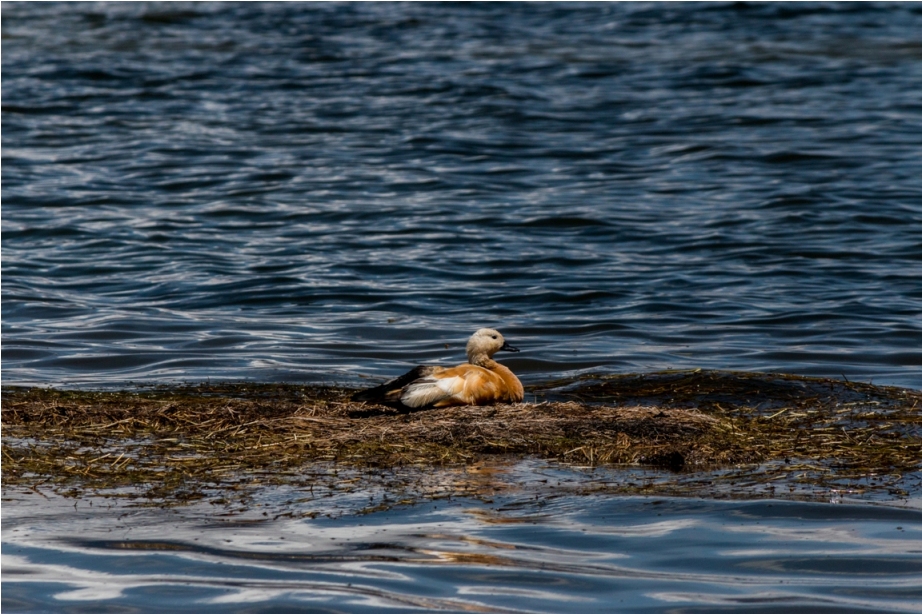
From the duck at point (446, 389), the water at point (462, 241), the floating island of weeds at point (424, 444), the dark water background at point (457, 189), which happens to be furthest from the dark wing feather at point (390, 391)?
the water at point (462, 241)

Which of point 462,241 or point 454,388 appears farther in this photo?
point 462,241

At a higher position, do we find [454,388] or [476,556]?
[476,556]

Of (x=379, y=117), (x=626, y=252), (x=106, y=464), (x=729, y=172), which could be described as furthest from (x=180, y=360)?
(x=379, y=117)

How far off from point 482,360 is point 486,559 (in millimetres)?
4147

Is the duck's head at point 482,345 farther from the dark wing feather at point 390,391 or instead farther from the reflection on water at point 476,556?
the reflection on water at point 476,556

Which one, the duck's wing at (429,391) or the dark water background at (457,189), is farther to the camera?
the dark water background at (457,189)

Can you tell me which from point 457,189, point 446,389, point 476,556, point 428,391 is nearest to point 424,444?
point 428,391

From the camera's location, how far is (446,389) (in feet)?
30.3

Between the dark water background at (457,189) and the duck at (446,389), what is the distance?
2.14 metres

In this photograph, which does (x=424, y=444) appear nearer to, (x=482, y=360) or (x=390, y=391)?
(x=390, y=391)

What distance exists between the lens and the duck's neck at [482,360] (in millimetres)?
10039

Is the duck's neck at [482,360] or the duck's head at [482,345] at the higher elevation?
the duck's head at [482,345]

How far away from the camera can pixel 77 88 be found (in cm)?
3195

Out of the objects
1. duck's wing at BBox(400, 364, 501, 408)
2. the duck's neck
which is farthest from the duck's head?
duck's wing at BBox(400, 364, 501, 408)
